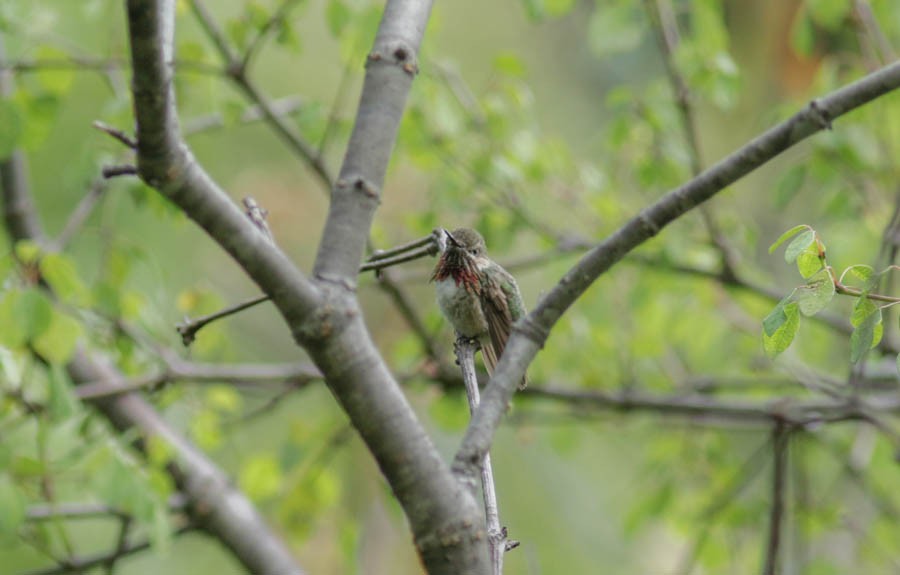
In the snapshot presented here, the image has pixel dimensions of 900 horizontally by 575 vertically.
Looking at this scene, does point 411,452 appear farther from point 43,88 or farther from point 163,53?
point 43,88

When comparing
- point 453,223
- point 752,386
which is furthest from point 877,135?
point 453,223

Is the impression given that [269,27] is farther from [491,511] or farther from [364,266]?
[491,511]

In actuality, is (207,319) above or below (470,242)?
below

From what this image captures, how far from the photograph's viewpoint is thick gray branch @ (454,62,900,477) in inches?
60.6

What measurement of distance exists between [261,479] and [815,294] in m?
3.15

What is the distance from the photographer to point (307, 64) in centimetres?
698

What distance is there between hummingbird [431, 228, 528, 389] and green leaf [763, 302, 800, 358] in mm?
490

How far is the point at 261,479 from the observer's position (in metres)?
4.36

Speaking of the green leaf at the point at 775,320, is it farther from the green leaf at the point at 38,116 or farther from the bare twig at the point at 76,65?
the green leaf at the point at 38,116

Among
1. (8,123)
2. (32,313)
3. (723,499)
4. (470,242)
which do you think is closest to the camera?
(470,242)

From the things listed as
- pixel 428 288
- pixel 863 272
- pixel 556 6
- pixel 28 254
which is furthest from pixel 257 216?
pixel 428 288

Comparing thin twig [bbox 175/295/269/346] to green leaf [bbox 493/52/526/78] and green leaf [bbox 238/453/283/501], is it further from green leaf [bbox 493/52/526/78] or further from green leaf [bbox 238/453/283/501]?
green leaf [bbox 238/453/283/501]

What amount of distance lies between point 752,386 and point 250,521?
90.6 inches

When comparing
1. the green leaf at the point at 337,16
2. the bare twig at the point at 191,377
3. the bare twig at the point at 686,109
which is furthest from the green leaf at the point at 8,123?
the bare twig at the point at 686,109
